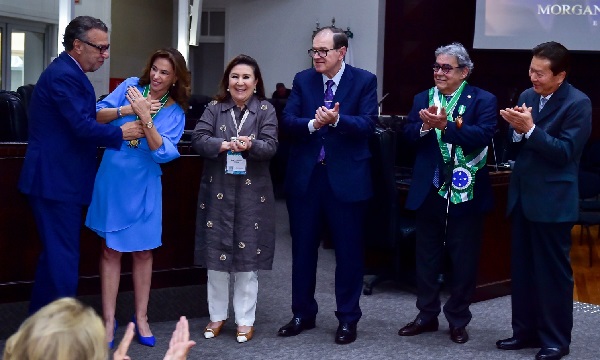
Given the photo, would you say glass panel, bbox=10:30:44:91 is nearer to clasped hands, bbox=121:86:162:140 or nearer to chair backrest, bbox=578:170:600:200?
chair backrest, bbox=578:170:600:200

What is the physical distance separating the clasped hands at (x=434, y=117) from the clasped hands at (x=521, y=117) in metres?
0.29

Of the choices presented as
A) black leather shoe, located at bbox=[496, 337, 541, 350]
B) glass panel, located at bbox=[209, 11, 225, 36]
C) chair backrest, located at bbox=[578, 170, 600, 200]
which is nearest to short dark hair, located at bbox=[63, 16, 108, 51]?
black leather shoe, located at bbox=[496, 337, 541, 350]

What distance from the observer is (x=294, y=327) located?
413cm

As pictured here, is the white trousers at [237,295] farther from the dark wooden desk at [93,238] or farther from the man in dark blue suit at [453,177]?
the man in dark blue suit at [453,177]

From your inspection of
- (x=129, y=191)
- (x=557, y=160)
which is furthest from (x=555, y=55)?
(x=129, y=191)

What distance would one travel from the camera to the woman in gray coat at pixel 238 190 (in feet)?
12.9

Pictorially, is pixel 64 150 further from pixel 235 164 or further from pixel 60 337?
pixel 60 337

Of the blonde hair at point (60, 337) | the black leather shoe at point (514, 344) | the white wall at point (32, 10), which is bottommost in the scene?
the black leather shoe at point (514, 344)

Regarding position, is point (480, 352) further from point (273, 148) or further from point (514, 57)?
point (514, 57)

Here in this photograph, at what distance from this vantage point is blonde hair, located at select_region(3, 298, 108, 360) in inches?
50.9

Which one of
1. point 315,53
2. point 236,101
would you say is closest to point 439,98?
point 315,53

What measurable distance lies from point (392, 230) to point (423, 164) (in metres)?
0.87

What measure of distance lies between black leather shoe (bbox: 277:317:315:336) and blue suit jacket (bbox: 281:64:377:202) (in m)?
0.66

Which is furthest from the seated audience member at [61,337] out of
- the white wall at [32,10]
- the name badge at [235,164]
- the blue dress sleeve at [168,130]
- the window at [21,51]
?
the window at [21,51]
